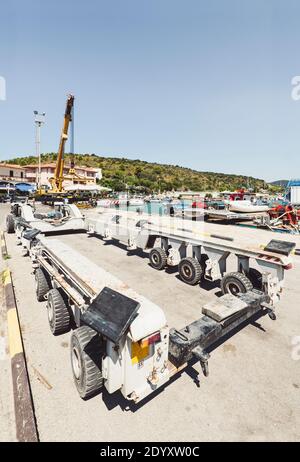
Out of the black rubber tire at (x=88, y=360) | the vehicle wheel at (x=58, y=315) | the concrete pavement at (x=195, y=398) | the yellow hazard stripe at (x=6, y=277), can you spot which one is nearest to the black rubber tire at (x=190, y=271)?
the concrete pavement at (x=195, y=398)

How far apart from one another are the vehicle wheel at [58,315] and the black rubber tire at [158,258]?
352 centimetres

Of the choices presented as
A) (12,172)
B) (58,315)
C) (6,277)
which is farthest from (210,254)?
(12,172)

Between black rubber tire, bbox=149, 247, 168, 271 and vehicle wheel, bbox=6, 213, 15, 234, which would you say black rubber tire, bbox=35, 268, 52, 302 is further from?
vehicle wheel, bbox=6, 213, 15, 234

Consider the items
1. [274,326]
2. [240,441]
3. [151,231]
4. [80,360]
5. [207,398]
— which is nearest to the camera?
[240,441]

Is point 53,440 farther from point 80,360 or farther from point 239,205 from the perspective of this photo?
point 239,205

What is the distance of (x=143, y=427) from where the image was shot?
7.95 ft

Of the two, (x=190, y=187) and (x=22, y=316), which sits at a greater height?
(x=190, y=187)

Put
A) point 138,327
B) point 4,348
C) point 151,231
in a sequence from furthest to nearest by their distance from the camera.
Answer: point 151,231 < point 4,348 < point 138,327

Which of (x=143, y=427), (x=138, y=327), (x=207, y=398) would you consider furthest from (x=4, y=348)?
(x=207, y=398)

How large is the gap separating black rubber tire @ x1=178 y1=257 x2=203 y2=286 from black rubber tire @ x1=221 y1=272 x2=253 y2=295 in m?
0.89

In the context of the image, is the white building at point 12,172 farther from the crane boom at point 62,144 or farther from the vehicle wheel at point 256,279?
the vehicle wheel at point 256,279

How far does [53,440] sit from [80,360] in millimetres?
692

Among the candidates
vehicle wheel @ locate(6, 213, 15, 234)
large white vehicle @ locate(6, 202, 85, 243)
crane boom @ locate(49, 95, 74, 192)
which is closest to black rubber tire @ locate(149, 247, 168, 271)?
large white vehicle @ locate(6, 202, 85, 243)
